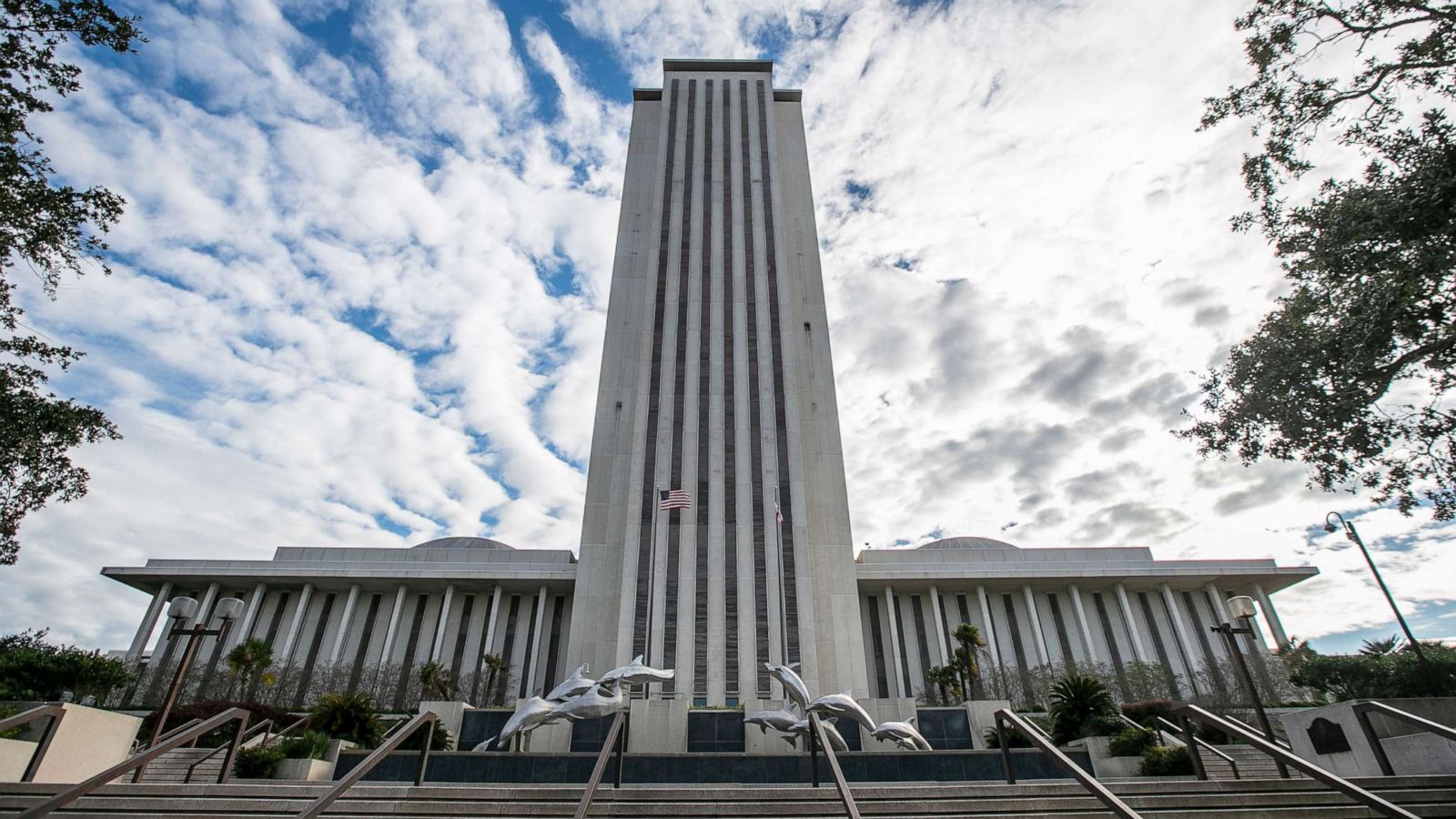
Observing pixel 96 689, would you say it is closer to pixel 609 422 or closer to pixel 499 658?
pixel 499 658

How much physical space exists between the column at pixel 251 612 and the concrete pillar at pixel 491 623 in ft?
47.8

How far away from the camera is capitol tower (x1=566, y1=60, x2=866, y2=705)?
117 ft

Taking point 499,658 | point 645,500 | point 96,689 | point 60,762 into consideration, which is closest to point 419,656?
point 499,658

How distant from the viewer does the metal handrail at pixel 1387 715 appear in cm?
802

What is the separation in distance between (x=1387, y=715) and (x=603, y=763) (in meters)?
10.1

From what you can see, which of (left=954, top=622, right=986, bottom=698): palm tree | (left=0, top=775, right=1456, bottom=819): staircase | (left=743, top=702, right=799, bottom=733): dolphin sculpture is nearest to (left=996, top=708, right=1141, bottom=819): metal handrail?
(left=0, top=775, right=1456, bottom=819): staircase

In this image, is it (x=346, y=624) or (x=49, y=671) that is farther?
(x=346, y=624)

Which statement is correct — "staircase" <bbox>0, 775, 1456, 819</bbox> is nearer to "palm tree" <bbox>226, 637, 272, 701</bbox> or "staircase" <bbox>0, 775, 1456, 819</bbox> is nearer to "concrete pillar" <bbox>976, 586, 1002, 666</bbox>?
"palm tree" <bbox>226, 637, 272, 701</bbox>

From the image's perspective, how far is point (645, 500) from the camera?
3919 cm

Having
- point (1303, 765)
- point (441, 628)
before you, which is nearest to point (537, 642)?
point (441, 628)

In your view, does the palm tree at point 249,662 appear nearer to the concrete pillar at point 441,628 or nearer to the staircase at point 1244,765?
the concrete pillar at point 441,628

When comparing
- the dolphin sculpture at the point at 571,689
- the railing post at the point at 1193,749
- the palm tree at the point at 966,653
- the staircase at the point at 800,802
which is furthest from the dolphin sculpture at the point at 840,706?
the palm tree at the point at 966,653

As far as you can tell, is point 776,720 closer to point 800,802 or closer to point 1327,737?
point 800,802

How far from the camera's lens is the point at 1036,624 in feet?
144
